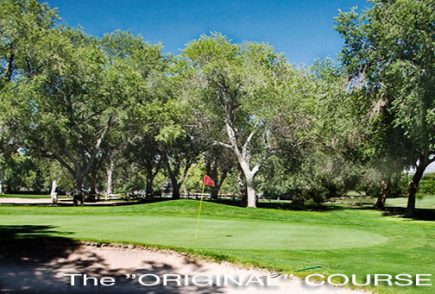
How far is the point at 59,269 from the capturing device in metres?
7.76

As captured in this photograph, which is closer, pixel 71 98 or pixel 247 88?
pixel 247 88

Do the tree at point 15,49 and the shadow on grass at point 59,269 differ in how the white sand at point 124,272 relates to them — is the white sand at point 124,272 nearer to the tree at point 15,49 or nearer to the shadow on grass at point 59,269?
the shadow on grass at point 59,269

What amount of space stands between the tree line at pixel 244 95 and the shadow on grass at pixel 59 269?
1778 cm

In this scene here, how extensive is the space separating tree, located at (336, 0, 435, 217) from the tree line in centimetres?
7

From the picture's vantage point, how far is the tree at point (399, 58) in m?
21.6

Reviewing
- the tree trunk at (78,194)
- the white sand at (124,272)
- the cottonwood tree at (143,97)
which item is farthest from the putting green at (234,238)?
the tree trunk at (78,194)

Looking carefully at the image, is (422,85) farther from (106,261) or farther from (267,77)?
(106,261)

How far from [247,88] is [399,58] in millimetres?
10370

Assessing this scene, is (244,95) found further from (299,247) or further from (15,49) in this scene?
(299,247)

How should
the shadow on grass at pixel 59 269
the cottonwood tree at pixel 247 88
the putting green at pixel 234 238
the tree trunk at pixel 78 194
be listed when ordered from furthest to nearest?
the tree trunk at pixel 78 194 < the cottonwood tree at pixel 247 88 < the putting green at pixel 234 238 < the shadow on grass at pixel 59 269

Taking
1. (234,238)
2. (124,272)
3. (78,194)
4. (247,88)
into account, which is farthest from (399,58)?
(78,194)

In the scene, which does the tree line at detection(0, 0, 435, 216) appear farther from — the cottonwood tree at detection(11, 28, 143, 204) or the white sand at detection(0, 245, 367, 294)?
the white sand at detection(0, 245, 367, 294)

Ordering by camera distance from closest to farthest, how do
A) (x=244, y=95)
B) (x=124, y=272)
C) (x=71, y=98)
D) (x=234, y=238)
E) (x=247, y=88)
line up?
(x=124, y=272)
(x=234, y=238)
(x=247, y=88)
(x=244, y=95)
(x=71, y=98)

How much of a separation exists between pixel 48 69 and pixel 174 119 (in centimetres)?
1046
